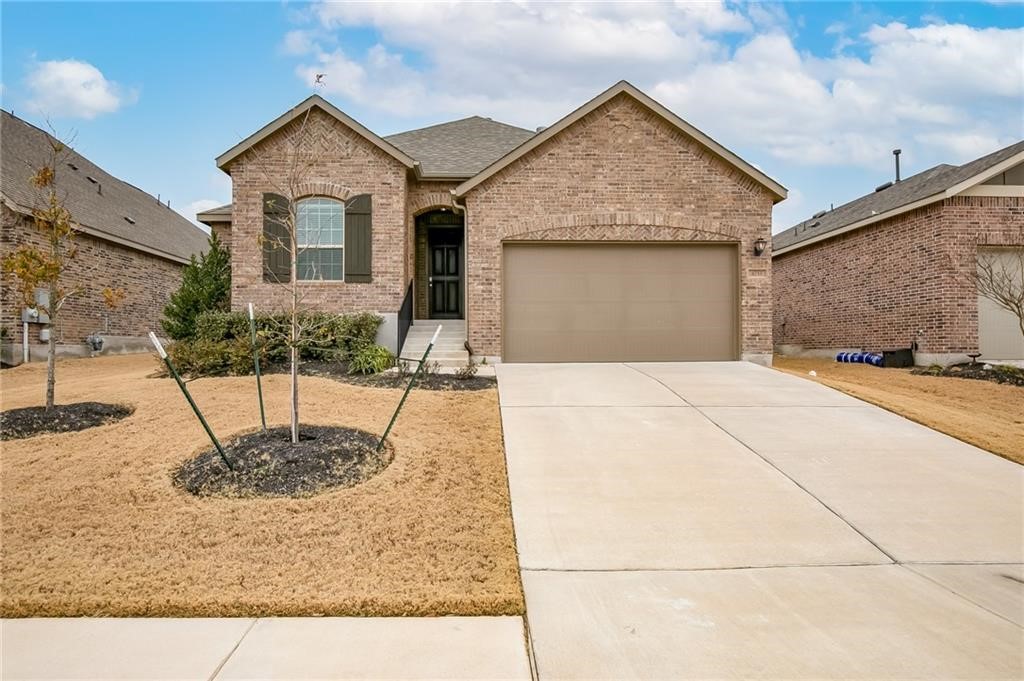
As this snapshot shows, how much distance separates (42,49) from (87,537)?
453 inches

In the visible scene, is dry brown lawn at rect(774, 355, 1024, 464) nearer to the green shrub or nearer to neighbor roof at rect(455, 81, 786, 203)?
neighbor roof at rect(455, 81, 786, 203)

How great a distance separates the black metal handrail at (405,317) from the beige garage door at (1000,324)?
12821 mm

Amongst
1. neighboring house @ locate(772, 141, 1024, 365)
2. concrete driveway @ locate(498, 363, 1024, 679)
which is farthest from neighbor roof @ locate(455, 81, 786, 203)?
concrete driveway @ locate(498, 363, 1024, 679)

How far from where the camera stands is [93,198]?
18.2 m

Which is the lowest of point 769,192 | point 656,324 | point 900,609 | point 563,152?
point 900,609

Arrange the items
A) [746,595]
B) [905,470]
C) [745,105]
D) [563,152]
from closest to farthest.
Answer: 1. [746,595]
2. [905,470]
3. [563,152]
4. [745,105]

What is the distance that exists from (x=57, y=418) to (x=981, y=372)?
1587cm

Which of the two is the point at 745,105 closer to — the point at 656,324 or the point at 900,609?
the point at 656,324

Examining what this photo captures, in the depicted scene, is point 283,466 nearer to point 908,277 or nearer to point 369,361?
point 369,361

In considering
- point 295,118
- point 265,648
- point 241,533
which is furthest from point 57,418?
point 295,118

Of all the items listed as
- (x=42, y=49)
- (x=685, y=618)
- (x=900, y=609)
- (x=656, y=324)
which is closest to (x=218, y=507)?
(x=685, y=618)

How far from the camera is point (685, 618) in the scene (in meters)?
3.48

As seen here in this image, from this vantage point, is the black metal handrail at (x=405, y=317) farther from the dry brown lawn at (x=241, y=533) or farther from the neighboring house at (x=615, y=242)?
the dry brown lawn at (x=241, y=533)

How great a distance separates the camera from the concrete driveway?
3145mm
